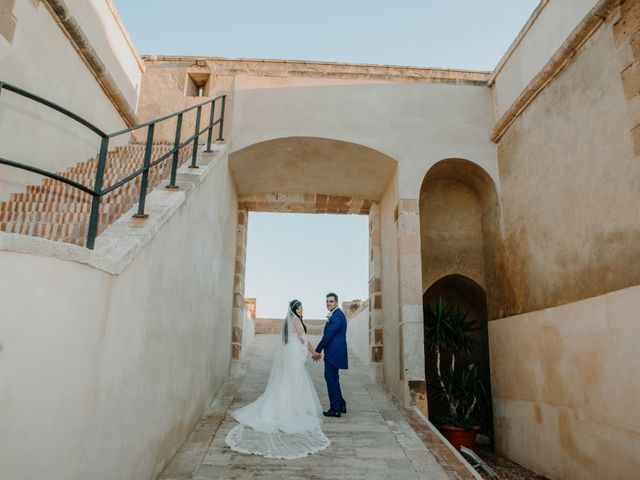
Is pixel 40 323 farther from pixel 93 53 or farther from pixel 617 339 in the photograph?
pixel 93 53

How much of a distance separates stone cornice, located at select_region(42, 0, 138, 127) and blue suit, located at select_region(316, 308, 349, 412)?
14.2 ft

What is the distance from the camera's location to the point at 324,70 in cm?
714

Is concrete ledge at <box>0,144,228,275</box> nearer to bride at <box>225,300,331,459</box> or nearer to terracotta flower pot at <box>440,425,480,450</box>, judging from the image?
bride at <box>225,300,331,459</box>

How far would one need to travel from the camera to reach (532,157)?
575cm

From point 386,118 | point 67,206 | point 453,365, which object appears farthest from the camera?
point 386,118

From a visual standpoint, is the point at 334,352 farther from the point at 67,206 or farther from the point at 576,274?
the point at 67,206

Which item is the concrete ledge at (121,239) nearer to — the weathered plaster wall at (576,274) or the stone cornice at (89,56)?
the stone cornice at (89,56)

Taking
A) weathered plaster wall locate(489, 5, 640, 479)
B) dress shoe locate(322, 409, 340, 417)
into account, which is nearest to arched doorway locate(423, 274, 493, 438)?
weathered plaster wall locate(489, 5, 640, 479)

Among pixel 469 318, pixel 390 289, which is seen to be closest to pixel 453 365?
pixel 390 289

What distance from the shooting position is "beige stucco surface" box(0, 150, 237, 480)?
85.4 inches

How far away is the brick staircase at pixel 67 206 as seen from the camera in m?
3.47

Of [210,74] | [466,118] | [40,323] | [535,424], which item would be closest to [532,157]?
[466,118]

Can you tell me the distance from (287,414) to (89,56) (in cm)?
499

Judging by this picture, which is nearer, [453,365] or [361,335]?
[453,365]
